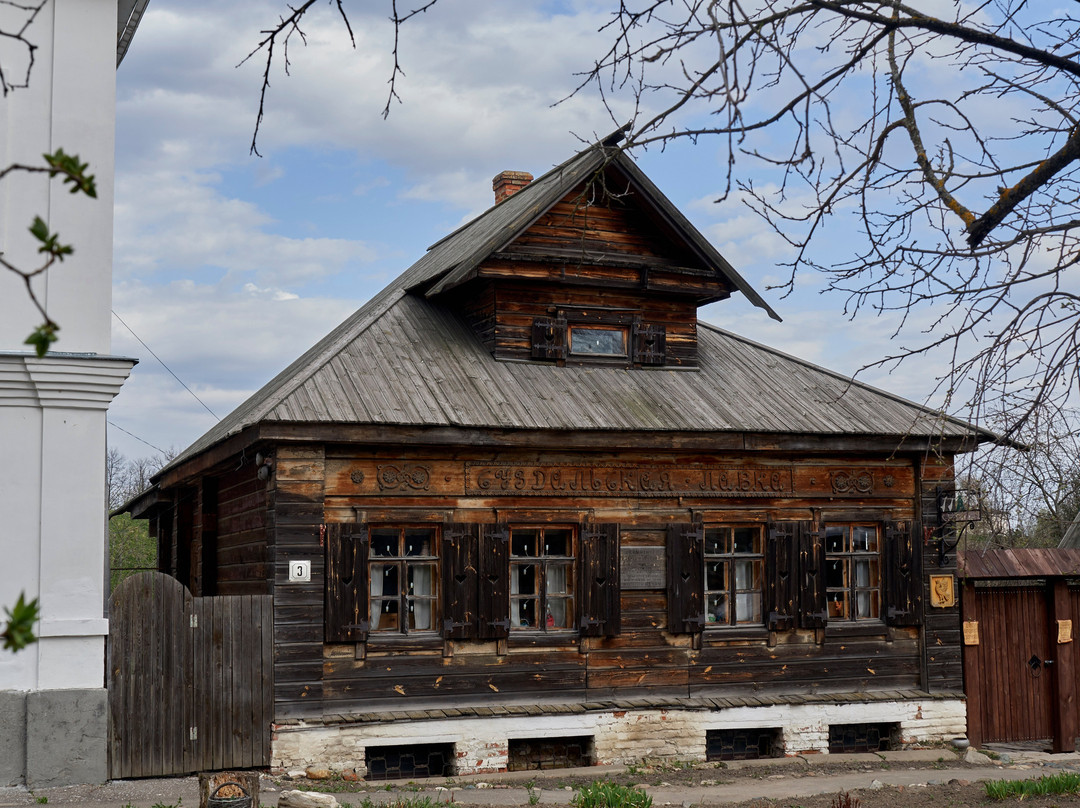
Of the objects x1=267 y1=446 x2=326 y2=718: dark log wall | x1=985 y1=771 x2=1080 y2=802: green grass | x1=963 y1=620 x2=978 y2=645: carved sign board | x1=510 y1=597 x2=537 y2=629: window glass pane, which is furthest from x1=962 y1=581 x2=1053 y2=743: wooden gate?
x1=267 y1=446 x2=326 y2=718: dark log wall

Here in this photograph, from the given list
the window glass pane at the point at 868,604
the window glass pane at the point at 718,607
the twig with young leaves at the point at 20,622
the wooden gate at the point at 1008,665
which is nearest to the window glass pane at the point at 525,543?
the window glass pane at the point at 718,607

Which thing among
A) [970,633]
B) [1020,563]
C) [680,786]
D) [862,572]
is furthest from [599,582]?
[1020,563]

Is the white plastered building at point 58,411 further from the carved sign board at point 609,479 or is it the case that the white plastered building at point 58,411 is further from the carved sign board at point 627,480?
the carved sign board at point 627,480

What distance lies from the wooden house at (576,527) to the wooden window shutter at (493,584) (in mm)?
34

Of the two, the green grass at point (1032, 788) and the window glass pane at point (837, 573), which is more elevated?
the window glass pane at point (837, 573)

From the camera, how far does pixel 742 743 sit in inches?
513

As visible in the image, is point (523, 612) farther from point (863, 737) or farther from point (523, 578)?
point (863, 737)

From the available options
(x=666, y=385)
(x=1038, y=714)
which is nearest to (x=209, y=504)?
(x=666, y=385)

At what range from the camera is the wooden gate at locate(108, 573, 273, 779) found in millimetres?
10492

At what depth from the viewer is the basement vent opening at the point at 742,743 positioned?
12891mm

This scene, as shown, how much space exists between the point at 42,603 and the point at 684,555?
6583 millimetres

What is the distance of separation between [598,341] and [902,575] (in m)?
4.60

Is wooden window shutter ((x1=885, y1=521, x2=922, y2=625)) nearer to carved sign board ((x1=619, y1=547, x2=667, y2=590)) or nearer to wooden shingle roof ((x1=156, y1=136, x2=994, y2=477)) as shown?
wooden shingle roof ((x1=156, y1=136, x2=994, y2=477))

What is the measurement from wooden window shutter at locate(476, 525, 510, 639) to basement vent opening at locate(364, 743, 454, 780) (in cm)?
124
